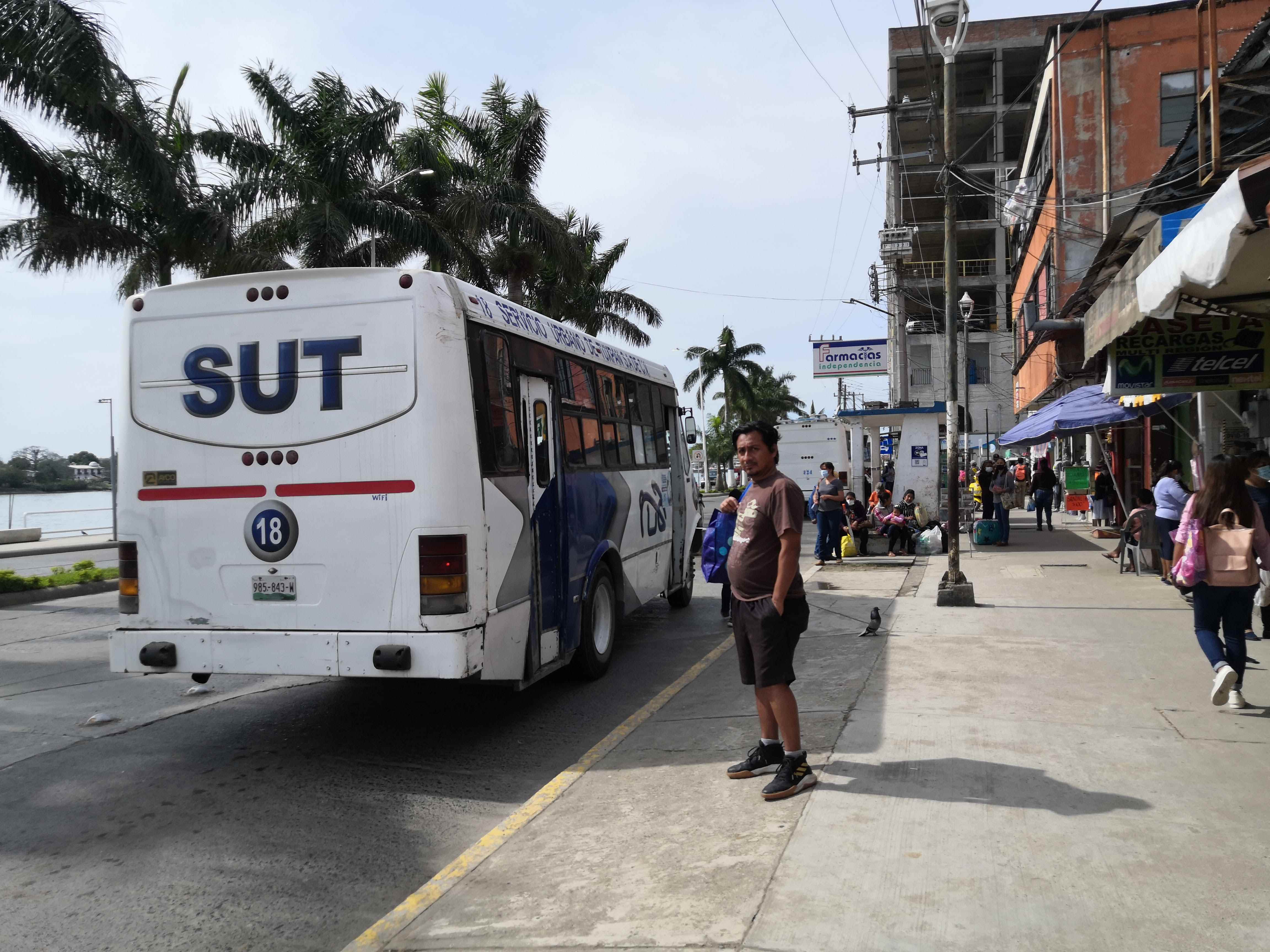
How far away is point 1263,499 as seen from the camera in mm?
8656

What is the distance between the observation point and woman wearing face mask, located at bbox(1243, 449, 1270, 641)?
8.53 m

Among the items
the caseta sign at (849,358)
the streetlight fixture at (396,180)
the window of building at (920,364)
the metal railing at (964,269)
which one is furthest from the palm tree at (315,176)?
the window of building at (920,364)

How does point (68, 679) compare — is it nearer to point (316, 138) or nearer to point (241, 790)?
point (241, 790)

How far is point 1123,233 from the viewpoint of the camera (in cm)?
1128

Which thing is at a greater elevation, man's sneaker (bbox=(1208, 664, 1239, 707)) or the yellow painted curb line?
man's sneaker (bbox=(1208, 664, 1239, 707))

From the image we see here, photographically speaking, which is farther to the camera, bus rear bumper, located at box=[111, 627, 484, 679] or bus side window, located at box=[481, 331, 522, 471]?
bus side window, located at box=[481, 331, 522, 471]

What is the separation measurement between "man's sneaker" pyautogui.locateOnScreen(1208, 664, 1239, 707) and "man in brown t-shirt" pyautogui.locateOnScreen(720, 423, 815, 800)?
3.09 m

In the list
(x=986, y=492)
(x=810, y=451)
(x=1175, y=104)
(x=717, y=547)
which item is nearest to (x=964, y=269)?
(x=810, y=451)

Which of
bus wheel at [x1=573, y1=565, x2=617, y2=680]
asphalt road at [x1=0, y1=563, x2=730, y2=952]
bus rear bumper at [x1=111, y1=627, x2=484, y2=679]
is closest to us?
A: asphalt road at [x1=0, y1=563, x2=730, y2=952]

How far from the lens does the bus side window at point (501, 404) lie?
6.51 meters

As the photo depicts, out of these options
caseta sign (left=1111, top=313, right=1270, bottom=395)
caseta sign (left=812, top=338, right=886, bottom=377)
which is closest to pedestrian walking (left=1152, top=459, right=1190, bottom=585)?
caseta sign (left=1111, top=313, right=1270, bottom=395)

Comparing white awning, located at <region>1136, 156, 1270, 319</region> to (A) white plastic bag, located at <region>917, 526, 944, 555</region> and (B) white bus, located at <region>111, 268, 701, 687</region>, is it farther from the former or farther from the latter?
(A) white plastic bag, located at <region>917, 526, 944, 555</region>

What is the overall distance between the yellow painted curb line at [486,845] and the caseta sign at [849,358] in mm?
45406

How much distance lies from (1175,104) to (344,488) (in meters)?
29.4
